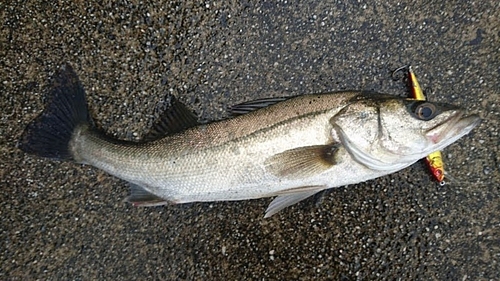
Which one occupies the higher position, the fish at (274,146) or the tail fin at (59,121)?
the tail fin at (59,121)

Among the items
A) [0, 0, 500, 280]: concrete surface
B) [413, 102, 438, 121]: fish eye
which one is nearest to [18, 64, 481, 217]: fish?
[413, 102, 438, 121]: fish eye

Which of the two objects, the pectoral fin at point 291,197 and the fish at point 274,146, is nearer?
the fish at point 274,146

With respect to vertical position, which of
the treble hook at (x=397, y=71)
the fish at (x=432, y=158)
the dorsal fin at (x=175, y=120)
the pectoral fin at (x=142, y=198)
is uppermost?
the dorsal fin at (x=175, y=120)

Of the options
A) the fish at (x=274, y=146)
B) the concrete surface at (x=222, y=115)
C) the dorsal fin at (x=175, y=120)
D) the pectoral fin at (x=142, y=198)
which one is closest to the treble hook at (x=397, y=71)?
the concrete surface at (x=222, y=115)

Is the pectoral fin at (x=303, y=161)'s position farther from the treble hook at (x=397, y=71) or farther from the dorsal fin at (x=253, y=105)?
the treble hook at (x=397, y=71)

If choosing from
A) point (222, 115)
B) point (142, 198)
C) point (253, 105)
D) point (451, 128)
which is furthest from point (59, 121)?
point (451, 128)

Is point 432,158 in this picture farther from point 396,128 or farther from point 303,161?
point 303,161
